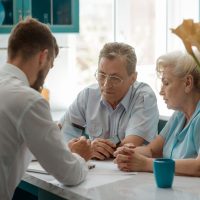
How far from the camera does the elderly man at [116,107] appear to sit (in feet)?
7.97

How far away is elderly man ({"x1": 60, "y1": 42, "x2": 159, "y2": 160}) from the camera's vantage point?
2.43 m

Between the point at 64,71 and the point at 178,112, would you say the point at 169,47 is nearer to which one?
the point at 64,71

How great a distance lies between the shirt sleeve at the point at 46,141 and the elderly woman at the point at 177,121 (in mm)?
352

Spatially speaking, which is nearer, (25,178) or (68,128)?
(25,178)

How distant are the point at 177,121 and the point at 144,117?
0.96 feet

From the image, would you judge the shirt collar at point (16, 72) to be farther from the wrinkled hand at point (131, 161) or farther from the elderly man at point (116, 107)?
the elderly man at point (116, 107)

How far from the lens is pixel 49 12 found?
3391mm

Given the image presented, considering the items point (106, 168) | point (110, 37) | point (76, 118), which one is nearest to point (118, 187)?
point (106, 168)

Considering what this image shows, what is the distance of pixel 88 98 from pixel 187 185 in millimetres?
1036

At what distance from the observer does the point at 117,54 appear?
245cm

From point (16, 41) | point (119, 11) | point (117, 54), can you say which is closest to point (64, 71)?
point (119, 11)

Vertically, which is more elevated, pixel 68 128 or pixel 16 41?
pixel 16 41

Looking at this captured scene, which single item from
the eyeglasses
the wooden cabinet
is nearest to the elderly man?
the eyeglasses

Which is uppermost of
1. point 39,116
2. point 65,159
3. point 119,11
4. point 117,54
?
→ point 119,11
